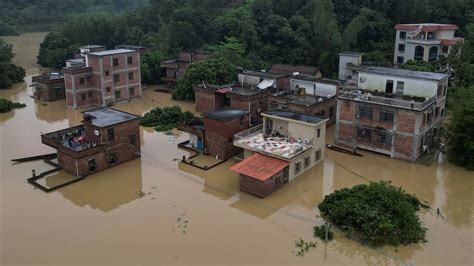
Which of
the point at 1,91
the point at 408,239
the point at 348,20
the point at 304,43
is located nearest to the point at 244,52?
the point at 304,43

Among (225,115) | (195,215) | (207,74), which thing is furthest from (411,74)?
(207,74)

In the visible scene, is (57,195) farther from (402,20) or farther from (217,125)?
(402,20)

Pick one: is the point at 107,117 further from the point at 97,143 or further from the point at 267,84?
the point at 267,84

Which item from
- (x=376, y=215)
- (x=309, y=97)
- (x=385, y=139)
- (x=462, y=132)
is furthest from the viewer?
(x=309, y=97)

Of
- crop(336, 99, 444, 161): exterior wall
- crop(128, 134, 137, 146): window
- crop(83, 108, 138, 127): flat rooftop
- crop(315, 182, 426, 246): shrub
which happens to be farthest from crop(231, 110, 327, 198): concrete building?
crop(83, 108, 138, 127): flat rooftop

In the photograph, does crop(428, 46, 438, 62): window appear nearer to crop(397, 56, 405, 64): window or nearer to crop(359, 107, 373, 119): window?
crop(397, 56, 405, 64): window

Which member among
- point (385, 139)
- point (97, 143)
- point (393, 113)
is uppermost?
point (393, 113)
